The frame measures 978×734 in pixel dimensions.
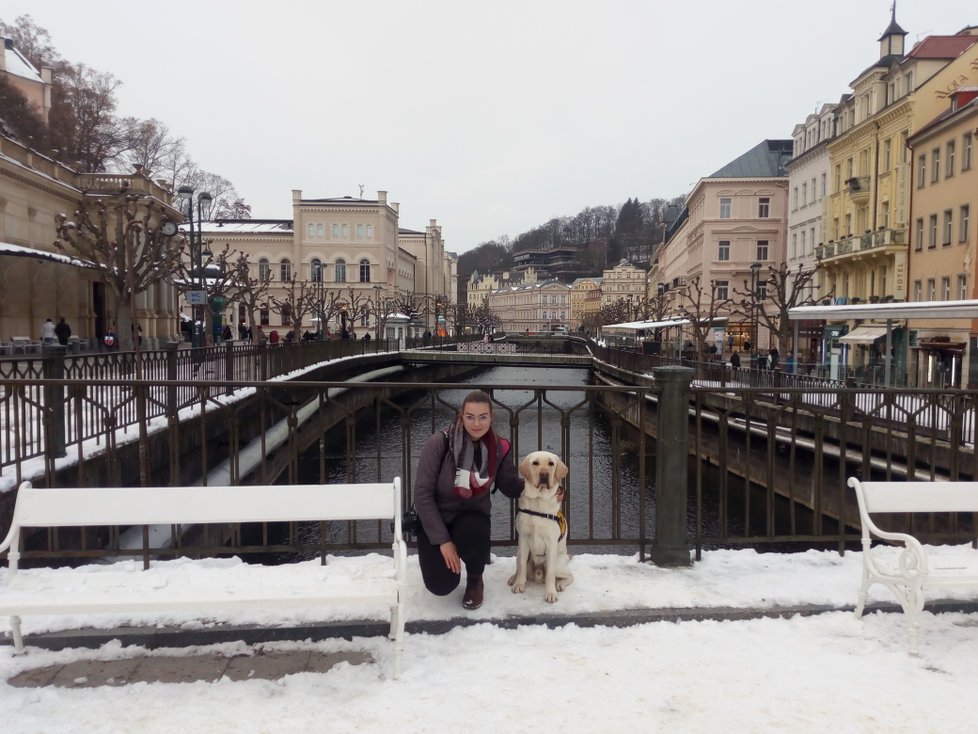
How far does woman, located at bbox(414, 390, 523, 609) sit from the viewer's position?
4434 mm

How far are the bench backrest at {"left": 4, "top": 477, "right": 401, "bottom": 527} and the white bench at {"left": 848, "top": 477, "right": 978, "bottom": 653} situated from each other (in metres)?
2.76

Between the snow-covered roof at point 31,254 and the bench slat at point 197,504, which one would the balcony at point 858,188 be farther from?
the bench slat at point 197,504

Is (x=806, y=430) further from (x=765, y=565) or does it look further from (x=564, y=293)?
(x=564, y=293)

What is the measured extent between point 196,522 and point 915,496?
4299 mm

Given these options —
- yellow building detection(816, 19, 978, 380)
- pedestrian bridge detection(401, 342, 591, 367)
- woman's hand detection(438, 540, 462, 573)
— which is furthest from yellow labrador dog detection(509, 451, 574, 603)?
pedestrian bridge detection(401, 342, 591, 367)

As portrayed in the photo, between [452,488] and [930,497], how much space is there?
118 inches

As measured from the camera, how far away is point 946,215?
31.7 metres

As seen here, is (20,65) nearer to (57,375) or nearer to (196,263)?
(196,263)

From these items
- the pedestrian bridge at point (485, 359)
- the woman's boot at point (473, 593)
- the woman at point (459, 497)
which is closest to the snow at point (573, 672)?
the woman's boot at point (473, 593)

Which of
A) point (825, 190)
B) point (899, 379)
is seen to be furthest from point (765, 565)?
point (825, 190)

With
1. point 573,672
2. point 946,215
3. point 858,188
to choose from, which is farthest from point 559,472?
point 858,188

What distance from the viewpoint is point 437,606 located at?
4500mm

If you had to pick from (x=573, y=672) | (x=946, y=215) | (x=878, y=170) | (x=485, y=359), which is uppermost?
(x=878, y=170)

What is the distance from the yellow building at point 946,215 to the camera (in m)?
28.6
